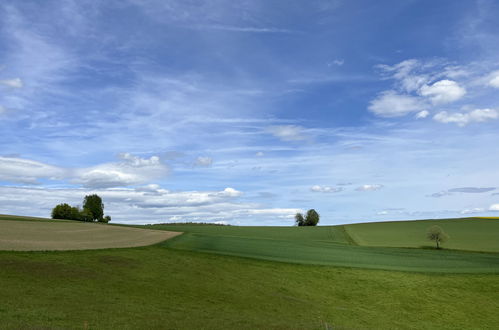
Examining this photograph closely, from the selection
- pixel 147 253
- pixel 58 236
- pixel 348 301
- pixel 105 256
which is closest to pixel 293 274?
pixel 348 301

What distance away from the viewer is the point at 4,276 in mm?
24000

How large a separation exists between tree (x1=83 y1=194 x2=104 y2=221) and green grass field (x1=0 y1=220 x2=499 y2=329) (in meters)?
79.9

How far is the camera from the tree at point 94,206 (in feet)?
383

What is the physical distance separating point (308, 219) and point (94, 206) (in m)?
65.3

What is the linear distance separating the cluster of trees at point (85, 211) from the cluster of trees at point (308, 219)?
60.4 metres

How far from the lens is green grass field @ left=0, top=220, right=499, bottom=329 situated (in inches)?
742

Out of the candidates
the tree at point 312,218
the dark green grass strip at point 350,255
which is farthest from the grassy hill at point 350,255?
the tree at point 312,218

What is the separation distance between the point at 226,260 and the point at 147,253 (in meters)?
7.87

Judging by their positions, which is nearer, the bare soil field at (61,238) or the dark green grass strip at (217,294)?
the dark green grass strip at (217,294)

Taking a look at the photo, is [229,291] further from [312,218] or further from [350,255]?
[312,218]

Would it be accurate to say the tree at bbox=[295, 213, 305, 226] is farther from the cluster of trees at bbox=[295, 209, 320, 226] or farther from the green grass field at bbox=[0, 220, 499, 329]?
the green grass field at bbox=[0, 220, 499, 329]

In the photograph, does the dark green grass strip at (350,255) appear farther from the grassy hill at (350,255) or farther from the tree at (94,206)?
the tree at (94,206)

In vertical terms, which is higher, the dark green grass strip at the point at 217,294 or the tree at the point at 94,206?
the tree at the point at 94,206

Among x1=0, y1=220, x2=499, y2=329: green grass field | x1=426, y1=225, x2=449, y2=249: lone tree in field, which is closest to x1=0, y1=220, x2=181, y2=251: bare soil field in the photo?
x1=0, y1=220, x2=499, y2=329: green grass field
